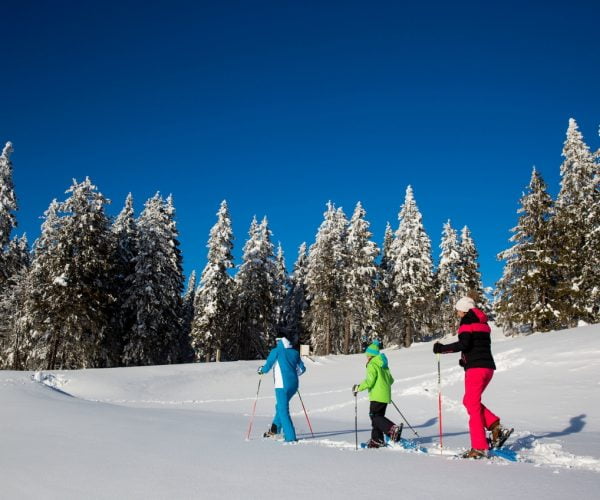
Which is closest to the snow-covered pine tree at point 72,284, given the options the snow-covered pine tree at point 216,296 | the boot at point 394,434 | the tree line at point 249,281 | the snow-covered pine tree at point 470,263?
the tree line at point 249,281

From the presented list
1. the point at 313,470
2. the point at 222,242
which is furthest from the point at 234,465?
the point at 222,242

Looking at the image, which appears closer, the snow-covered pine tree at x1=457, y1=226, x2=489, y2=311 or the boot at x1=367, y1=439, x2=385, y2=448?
the boot at x1=367, y1=439, x2=385, y2=448

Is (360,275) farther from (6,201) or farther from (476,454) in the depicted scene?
(476,454)

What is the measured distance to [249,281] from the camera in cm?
4488

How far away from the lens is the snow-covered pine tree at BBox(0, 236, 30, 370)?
110ft

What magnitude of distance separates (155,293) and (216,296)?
20.1 feet

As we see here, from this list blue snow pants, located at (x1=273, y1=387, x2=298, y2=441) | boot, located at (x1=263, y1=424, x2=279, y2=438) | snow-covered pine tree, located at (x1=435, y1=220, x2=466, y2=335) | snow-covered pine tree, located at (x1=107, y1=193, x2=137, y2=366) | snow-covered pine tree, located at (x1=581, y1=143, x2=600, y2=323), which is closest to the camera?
blue snow pants, located at (x1=273, y1=387, x2=298, y2=441)

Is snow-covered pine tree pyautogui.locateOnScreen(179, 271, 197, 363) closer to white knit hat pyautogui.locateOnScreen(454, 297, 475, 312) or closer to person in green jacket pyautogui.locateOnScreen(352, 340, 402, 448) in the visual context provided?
person in green jacket pyautogui.locateOnScreen(352, 340, 402, 448)

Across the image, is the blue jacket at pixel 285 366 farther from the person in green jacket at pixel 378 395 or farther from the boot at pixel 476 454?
the boot at pixel 476 454

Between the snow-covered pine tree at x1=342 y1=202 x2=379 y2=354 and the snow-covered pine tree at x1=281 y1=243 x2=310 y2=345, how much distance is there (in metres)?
8.15

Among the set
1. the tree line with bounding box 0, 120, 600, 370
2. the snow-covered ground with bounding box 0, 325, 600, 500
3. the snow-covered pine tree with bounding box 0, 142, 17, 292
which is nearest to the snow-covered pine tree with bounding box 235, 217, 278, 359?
the tree line with bounding box 0, 120, 600, 370

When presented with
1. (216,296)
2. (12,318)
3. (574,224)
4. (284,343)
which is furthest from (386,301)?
(284,343)

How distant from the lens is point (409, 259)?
4444 centimetres

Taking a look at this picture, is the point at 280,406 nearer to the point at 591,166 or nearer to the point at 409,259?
→ the point at 591,166
